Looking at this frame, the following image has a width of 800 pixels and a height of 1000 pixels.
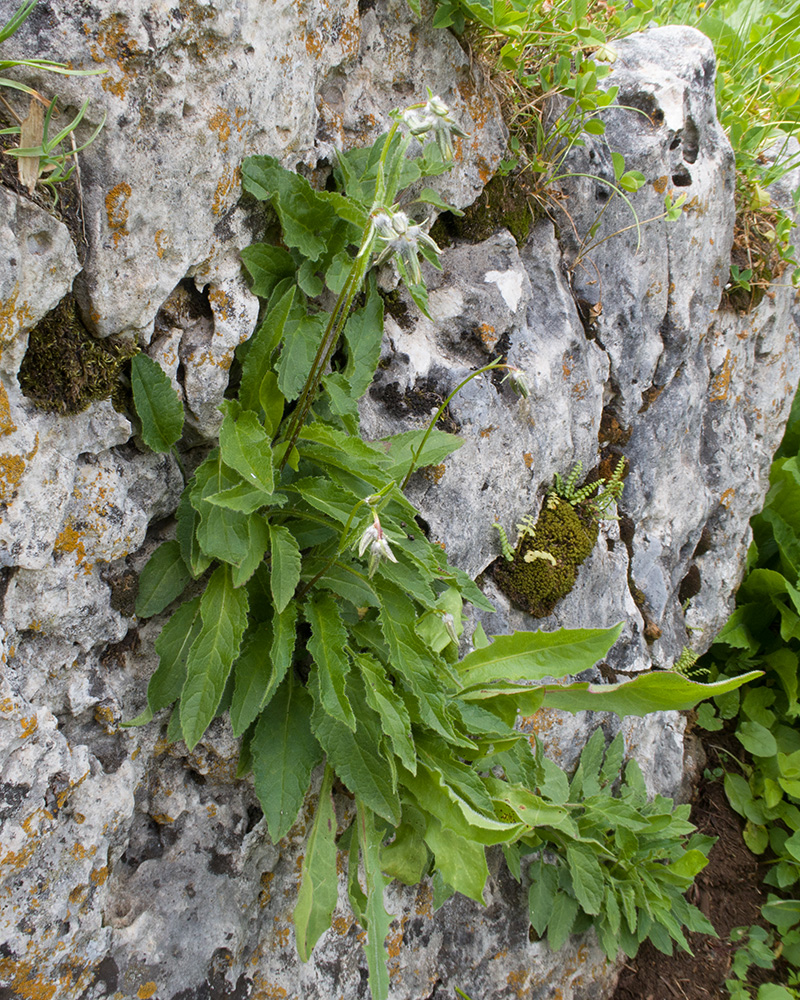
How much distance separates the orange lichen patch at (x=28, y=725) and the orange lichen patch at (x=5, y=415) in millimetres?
841

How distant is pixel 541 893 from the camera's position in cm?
319

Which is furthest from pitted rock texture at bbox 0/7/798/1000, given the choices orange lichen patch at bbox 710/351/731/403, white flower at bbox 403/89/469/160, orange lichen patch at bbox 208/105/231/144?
white flower at bbox 403/89/469/160

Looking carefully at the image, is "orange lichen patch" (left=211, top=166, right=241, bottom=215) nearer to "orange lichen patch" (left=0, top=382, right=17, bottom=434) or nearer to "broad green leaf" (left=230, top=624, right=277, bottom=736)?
"orange lichen patch" (left=0, top=382, right=17, bottom=434)

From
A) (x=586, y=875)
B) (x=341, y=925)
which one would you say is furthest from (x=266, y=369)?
(x=586, y=875)

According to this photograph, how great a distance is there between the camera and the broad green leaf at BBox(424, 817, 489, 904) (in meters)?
2.27

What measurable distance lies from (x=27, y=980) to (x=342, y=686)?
1.23 meters

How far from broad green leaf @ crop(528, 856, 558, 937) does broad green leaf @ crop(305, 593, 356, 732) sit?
1.58 m

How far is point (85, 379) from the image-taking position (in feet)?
7.10

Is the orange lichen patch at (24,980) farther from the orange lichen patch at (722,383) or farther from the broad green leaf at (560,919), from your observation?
the orange lichen patch at (722,383)

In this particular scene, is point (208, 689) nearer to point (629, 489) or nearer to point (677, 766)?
point (629, 489)

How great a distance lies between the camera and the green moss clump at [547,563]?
3.35m

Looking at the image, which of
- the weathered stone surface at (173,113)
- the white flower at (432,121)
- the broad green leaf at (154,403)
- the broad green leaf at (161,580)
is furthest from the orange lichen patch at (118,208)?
the broad green leaf at (161,580)

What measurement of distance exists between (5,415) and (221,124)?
121 cm

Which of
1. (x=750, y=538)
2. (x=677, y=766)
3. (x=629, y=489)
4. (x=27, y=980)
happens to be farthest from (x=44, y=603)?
(x=750, y=538)
